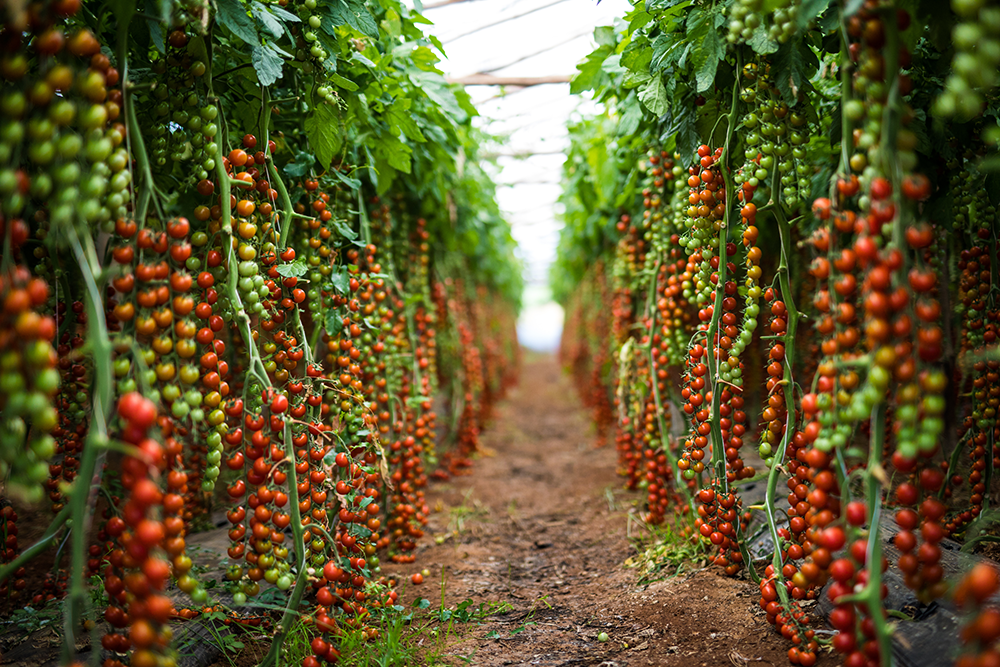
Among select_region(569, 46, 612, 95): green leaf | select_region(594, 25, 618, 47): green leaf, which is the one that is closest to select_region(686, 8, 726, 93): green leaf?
select_region(569, 46, 612, 95): green leaf

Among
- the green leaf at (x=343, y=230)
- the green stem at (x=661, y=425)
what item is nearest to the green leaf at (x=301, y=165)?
the green leaf at (x=343, y=230)

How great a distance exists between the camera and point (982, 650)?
3.22 feet

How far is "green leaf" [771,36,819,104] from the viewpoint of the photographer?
1.54 meters

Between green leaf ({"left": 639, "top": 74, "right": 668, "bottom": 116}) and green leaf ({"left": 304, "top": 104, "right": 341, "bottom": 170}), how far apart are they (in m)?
1.03

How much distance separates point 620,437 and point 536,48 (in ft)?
12.6

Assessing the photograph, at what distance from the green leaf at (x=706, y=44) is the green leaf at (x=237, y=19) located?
124 centimetres

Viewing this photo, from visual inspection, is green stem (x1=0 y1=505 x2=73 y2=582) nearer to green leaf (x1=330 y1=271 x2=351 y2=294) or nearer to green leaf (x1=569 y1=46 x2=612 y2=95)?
green leaf (x1=330 y1=271 x2=351 y2=294)

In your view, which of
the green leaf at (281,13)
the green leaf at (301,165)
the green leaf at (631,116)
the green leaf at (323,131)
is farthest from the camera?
the green leaf at (631,116)

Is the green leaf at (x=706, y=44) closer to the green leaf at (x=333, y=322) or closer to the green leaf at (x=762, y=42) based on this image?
the green leaf at (x=762, y=42)

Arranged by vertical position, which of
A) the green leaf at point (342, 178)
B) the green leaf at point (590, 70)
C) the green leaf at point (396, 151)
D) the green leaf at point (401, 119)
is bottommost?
the green leaf at point (342, 178)

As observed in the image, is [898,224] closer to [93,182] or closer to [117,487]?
[93,182]

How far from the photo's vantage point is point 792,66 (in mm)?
1546

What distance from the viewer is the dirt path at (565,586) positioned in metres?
1.78

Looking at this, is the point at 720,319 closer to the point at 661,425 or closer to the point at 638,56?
the point at 661,425
